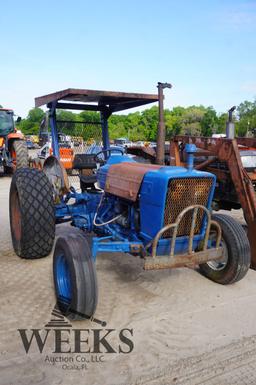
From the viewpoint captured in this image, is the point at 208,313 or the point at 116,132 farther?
the point at 116,132

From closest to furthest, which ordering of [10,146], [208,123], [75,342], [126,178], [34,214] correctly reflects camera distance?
[75,342] < [126,178] < [34,214] < [10,146] < [208,123]

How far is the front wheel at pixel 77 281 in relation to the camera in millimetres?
3109

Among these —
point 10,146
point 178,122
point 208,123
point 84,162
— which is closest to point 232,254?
point 84,162

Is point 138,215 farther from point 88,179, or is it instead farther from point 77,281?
point 88,179

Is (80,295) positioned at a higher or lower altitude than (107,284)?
higher

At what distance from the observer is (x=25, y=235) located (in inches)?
171

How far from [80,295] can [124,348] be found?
51 centimetres

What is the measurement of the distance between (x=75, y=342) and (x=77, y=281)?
0.44 meters

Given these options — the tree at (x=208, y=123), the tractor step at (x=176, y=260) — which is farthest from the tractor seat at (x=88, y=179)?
the tree at (x=208, y=123)

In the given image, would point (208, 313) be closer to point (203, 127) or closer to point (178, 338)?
point (178, 338)

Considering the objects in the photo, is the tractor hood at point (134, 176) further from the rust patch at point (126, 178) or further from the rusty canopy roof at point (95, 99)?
the rusty canopy roof at point (95, 99)

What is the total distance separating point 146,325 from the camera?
10.6 ft

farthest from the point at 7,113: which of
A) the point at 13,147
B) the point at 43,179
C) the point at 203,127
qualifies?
the point at 203,127

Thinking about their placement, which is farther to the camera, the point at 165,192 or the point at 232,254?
the point at 232,254
